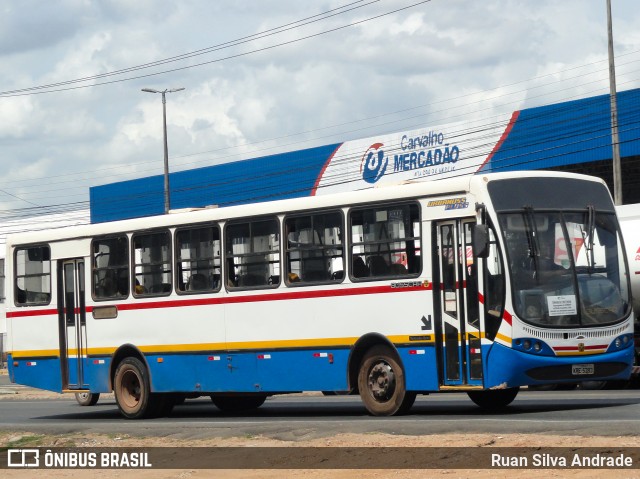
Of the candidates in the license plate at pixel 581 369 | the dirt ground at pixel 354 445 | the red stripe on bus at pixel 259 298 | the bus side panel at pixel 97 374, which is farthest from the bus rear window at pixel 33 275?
the license plate at pixel 581 369

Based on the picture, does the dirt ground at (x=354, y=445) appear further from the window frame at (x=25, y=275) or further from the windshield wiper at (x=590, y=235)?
the window frame at (x=25, y=275)

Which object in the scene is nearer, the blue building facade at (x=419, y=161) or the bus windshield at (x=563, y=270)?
the bus windshield at (x=563, y=270)

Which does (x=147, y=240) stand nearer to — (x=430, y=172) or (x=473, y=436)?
(x=473, y=436)

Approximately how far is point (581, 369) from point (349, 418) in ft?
11.1

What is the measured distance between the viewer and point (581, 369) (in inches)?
693

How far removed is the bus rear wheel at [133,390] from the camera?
22.1m

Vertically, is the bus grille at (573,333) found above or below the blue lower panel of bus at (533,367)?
above

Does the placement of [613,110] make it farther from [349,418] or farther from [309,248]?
[349,418]

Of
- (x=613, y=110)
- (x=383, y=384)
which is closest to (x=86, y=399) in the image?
(x=383, y=384)

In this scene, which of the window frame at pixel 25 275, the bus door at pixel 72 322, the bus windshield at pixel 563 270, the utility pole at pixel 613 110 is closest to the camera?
the bus windshield at pixel 563 270

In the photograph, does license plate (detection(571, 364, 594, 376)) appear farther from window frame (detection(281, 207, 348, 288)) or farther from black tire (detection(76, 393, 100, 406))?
black tire (detection(76, 393, 100, 406))

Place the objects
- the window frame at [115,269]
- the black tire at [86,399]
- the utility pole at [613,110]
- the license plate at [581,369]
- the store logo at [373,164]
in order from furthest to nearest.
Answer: the store logo at [373,164] → the utility pole at [613,110] → the black tire at [86,399] → the window frame at [115,269] → the license plate at [581,369]

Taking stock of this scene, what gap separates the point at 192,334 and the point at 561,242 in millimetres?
6447

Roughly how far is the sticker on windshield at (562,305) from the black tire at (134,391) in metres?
7.46
